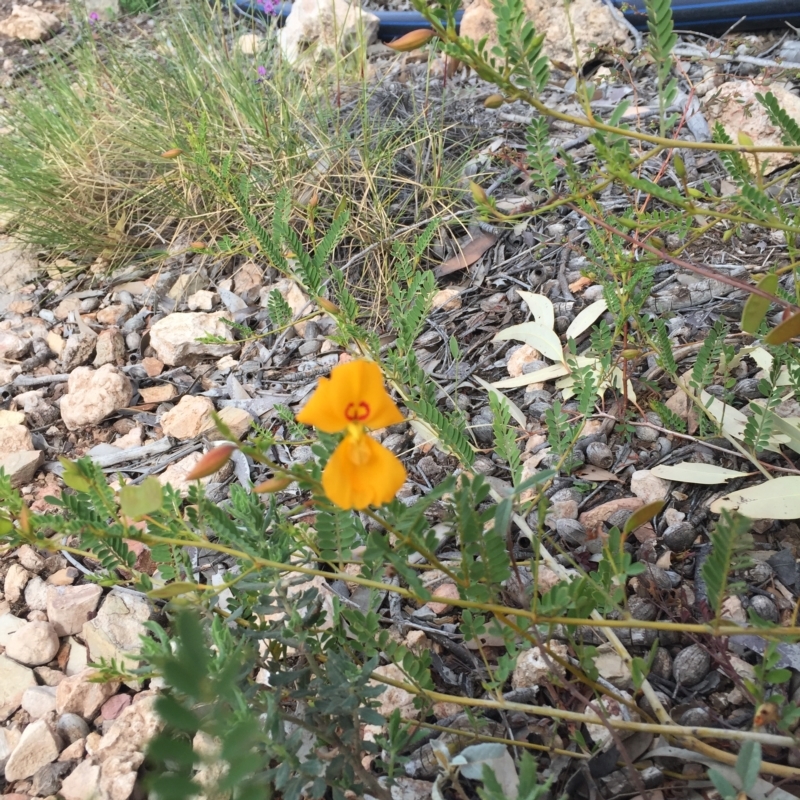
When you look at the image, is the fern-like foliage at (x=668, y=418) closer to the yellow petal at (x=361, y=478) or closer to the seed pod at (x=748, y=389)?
the seed pod at (x=748, y=389)

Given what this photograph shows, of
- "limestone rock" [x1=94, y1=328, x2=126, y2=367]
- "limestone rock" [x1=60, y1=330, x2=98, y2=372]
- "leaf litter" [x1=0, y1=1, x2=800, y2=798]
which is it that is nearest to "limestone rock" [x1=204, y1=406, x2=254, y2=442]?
"leaf litter" [x1=0, y1=1, x2=800, y2=798]

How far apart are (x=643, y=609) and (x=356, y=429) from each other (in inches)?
28.6

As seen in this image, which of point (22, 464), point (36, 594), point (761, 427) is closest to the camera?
point (761, 427)

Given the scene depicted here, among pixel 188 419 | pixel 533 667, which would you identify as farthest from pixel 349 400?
pixel 188 419

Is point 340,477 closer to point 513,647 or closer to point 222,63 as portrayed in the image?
point 513,647

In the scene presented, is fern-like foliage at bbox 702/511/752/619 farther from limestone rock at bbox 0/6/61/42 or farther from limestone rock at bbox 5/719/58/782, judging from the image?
limestone rock at bbox 0/6/61/42

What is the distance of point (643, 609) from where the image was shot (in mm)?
1246

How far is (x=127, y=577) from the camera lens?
1623mm

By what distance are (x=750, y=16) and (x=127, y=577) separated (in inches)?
115

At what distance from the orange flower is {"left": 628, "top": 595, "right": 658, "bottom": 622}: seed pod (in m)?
0.68

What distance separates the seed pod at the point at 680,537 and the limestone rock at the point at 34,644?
1.26m

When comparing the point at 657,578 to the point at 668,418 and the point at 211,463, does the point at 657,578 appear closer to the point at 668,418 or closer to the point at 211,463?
the point at 668,418

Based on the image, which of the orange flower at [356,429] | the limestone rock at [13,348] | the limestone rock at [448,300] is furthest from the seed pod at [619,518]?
the limestone rock at [13,348]

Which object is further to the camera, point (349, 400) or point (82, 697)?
point (82, 697)
